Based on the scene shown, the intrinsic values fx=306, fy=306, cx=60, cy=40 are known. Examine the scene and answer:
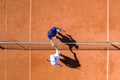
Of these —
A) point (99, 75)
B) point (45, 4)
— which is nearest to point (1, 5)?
point (45, 4)

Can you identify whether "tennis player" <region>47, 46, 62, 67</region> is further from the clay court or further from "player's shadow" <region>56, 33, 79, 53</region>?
"player's shadow" <region>56, 33, 79, 53</region>

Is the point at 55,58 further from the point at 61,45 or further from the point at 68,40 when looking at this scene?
the point at 68,40

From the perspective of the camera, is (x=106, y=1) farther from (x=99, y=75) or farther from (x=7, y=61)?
(x=7, y=61)

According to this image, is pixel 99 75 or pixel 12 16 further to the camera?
pixel 12 16

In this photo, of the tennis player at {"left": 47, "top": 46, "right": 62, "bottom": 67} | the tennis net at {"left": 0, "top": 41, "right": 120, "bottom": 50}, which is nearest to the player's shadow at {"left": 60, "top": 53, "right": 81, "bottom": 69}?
the tennis player at {"left": 47, "top": 46, "right": 62, "bottom": 67}

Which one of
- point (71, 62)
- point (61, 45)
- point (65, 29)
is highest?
point (65, 29)

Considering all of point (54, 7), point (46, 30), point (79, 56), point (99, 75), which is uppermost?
point (54, 7)

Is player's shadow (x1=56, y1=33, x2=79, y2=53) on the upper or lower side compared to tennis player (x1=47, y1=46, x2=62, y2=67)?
upper

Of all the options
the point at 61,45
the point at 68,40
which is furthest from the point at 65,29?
the point at 61,45
